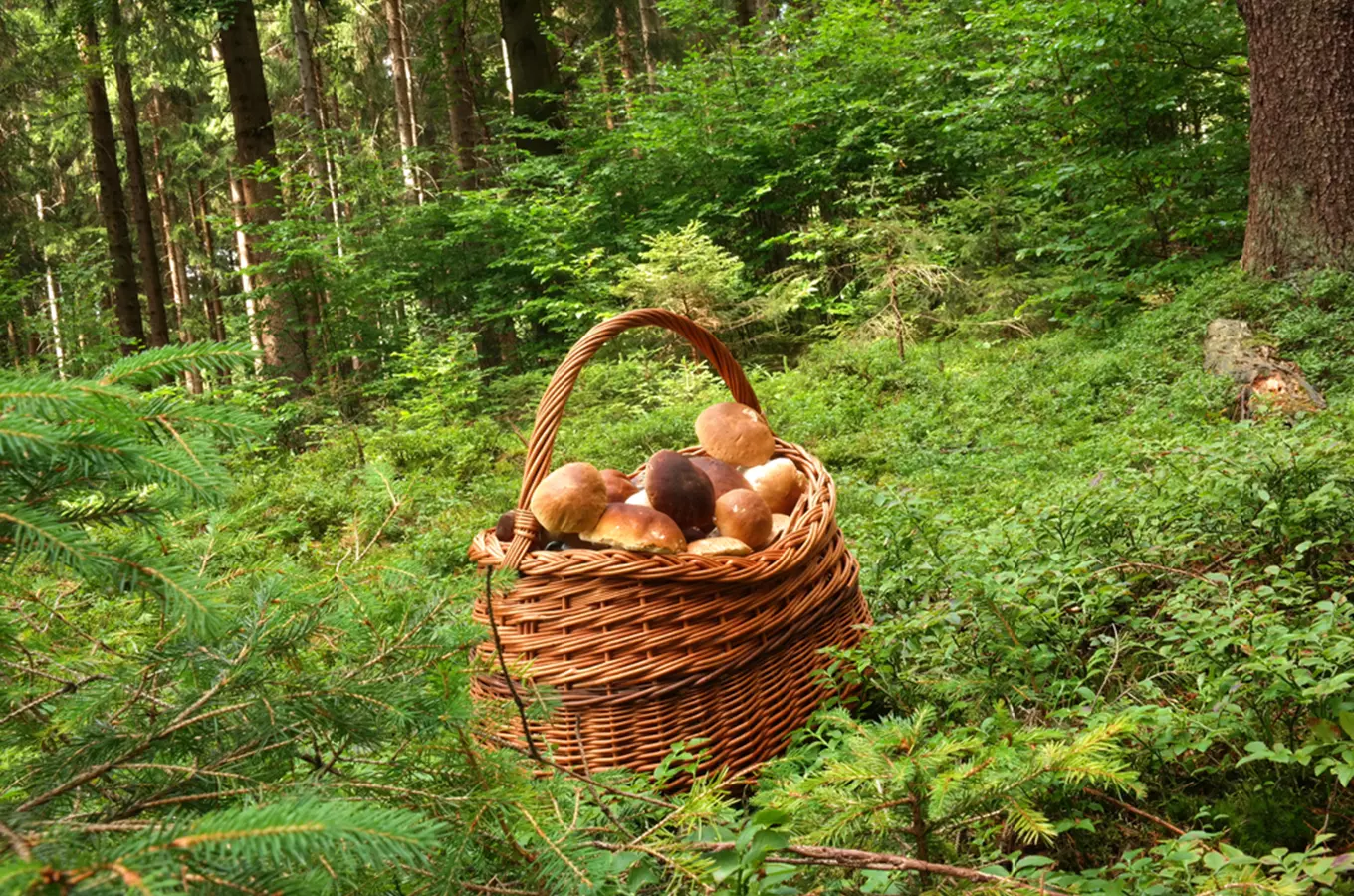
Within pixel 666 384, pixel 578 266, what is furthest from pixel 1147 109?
pixel 578 266

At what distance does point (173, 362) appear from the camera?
970mm

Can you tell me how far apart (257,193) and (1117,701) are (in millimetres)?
9969

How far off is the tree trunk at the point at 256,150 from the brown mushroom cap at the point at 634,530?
25.8ft

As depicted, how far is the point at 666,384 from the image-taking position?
7.29m

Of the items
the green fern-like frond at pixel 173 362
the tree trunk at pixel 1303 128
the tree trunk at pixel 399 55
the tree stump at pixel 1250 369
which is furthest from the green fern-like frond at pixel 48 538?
the tree trunk at pixel 399 55

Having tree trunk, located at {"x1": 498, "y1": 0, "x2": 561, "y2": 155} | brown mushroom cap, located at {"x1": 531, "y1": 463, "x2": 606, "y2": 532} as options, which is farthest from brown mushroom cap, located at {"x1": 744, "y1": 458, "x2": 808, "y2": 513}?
tree trunk, located at {"x1": 498, "y1": 0, "x2": 561, "y2": 155}

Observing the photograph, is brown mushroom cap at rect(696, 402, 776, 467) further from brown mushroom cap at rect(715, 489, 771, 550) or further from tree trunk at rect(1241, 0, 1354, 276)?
tree trunk at rect(1241, 0, 1354, 276)

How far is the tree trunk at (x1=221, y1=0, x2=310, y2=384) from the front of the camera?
908 cm

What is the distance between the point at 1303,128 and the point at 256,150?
31.8ft

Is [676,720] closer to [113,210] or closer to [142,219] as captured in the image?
[113,210]

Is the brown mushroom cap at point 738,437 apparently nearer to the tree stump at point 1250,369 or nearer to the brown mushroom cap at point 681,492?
the brown mushroom cap at point 681,492

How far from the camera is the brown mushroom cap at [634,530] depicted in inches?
82.0

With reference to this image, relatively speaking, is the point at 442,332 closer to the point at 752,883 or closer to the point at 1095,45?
the point at 1095,45

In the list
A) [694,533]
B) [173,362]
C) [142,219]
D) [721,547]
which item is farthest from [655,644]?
[142,219]
